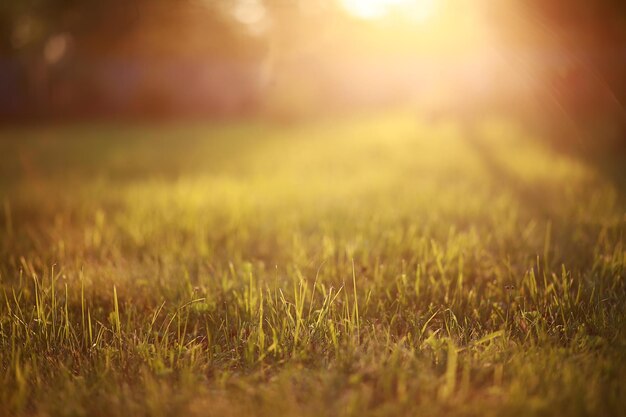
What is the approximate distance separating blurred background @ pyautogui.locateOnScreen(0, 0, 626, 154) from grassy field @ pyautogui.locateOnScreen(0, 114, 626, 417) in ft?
7.57

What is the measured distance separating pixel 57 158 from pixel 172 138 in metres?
2.60

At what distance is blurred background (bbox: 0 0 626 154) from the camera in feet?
21.2

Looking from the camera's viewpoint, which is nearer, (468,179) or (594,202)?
(594,202)

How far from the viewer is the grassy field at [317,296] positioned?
1.51m

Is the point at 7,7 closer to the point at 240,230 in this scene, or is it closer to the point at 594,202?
the point at 240,230

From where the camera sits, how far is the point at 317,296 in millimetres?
2201

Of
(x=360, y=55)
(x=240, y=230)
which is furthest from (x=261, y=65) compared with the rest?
(x=240, y=230)

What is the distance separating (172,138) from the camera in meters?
8.84

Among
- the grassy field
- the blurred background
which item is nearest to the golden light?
the blurred background

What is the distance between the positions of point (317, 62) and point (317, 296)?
12783 mm

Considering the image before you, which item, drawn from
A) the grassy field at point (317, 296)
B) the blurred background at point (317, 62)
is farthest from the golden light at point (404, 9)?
the grassy field at point (317, 296)

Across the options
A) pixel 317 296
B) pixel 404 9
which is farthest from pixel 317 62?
pixel 317 296

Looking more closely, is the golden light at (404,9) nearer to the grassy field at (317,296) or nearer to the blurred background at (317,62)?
the blurred background at (317,62)

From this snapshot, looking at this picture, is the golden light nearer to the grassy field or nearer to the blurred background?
the blurred background
